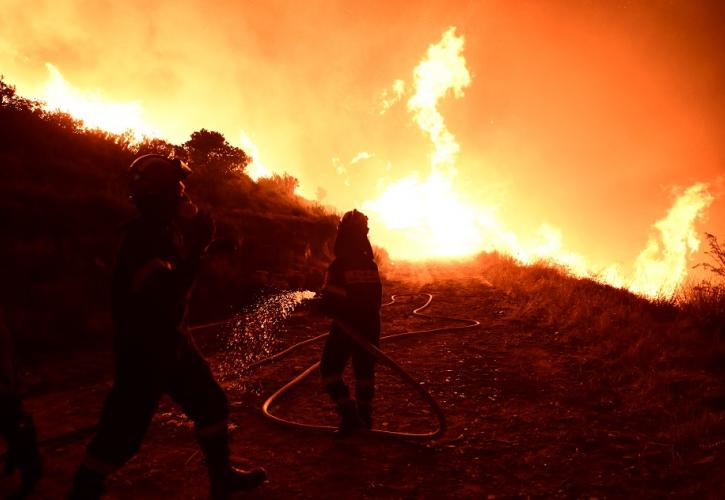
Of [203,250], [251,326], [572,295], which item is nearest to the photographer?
[203,250]

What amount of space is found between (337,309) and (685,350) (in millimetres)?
5004

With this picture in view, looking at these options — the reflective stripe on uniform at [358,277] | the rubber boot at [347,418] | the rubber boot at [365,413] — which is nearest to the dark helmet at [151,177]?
the reflective stripe on uniform at [358,277]

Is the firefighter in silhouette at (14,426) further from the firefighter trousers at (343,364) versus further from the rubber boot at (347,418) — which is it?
the rubber boot at (347,418)

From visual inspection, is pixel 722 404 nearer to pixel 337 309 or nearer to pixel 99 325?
pixel 337 309

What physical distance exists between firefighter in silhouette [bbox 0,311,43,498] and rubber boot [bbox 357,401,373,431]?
2704 millimetres

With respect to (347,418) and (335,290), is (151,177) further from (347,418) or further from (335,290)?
(347,418)

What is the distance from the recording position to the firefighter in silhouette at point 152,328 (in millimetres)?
2338

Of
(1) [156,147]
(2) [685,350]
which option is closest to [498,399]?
(2) [685,350]

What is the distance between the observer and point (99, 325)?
6.87m

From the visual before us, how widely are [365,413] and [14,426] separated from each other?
2906 mm

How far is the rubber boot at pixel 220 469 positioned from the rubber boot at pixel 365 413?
141 centimetres

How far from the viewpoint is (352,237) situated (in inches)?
159

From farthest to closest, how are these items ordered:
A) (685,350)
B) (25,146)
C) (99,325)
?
(25,146), (99,325), (685,350)

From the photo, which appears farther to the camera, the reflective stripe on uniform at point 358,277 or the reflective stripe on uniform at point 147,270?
the reflective stripe on uniform at point 358,277
